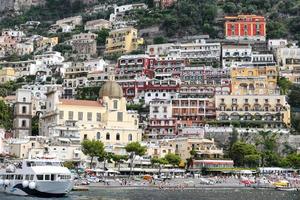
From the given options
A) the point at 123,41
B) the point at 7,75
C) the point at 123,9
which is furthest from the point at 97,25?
the point at 7,75

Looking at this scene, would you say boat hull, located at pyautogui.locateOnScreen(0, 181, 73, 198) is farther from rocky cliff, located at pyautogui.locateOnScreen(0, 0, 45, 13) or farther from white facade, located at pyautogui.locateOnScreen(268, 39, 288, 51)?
rocky cliff, located at pyautogui.locateOnScreen(0, 0, 45, 13)

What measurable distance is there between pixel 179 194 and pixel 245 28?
238ft

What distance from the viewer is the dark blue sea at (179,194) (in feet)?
217

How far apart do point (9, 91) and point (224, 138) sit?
4311 centimetres

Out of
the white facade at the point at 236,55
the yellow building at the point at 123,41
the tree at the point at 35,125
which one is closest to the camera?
Result: the tree at the point at 35,125

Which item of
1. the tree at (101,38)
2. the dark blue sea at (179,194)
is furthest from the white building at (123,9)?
the dark blue sea at (179,194)

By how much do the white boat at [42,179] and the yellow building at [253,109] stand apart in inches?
1859

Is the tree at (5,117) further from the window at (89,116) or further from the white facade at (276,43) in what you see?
the white facade at (276,43)

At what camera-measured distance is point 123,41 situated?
145 m

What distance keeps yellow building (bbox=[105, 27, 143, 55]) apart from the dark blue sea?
67.0 meters

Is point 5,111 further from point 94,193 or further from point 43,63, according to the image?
point 94,193

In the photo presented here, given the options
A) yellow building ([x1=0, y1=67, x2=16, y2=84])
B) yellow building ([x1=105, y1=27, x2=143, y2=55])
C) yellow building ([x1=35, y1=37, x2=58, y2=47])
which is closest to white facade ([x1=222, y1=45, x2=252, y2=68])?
yellow building ([x1=105, y1=27, x2=143, y2=55])

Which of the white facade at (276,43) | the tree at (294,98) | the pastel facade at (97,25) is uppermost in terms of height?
the pastel facade at (97,25)

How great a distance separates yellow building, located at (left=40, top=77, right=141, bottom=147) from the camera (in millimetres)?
102438
